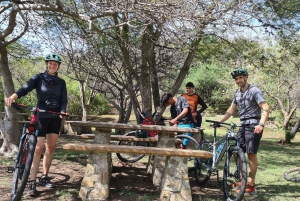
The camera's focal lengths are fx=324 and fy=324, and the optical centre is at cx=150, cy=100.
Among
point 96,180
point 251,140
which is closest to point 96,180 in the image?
point 96,180

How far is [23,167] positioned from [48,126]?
0.67 metres

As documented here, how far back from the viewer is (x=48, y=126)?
445 centimetres

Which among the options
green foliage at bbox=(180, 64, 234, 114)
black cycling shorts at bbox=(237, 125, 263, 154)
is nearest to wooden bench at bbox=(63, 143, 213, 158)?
black cycling shorts at bbox=(237, 125, 263, 154)

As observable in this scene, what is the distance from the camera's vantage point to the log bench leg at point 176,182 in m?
4.14

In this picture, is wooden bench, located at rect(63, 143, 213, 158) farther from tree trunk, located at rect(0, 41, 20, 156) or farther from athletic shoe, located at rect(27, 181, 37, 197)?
tree trunk, located at rect(0, 41, 20, 156)

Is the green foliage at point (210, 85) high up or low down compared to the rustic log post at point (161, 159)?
up

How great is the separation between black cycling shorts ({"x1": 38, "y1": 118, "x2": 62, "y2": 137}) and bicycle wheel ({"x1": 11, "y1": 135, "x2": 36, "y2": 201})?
0.28 m

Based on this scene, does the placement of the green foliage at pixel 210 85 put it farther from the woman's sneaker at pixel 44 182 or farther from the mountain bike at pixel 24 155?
the mountain bike at pixel 24 155

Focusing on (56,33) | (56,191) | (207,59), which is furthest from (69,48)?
(56,191)

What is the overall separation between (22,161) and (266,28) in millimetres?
6940

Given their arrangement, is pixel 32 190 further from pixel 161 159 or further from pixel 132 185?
pixel 161 159

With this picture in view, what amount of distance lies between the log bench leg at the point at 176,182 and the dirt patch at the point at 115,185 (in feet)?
1.05

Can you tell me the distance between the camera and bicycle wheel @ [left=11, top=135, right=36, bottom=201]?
378 centimetres

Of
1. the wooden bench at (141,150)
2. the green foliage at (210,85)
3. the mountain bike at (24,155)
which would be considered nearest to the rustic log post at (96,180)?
the wooden bench at (141,150)
